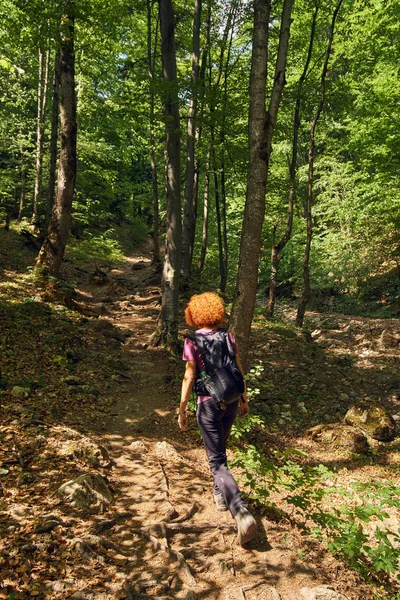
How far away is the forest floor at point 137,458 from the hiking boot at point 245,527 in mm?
168

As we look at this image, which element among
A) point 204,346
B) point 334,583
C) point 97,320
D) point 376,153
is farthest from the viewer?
point 376,153

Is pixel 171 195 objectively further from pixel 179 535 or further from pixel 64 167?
pixel 179 535

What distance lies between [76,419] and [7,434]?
1338 millimetres

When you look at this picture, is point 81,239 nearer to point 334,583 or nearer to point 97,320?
point 97,320

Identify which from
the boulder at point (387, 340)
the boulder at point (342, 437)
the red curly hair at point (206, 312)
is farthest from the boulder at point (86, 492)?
the boulder at point (387, 340)

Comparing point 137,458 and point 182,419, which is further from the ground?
point 182,419

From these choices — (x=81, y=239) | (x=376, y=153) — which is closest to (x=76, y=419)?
(x=376, y=153)

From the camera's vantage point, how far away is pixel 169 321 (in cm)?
959

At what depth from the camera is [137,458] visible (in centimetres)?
515

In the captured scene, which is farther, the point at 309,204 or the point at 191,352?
the point at 309,204

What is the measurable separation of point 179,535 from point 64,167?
31.6 feet

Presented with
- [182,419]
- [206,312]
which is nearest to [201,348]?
[206,312]

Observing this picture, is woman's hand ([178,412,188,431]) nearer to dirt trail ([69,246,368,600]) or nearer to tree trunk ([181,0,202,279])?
dirt trail ([69,246,368,600])

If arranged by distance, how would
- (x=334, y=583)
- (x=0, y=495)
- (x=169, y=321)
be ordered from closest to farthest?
(x=334, y=583)
(x=0, y=495)
(x=169, y=321)
